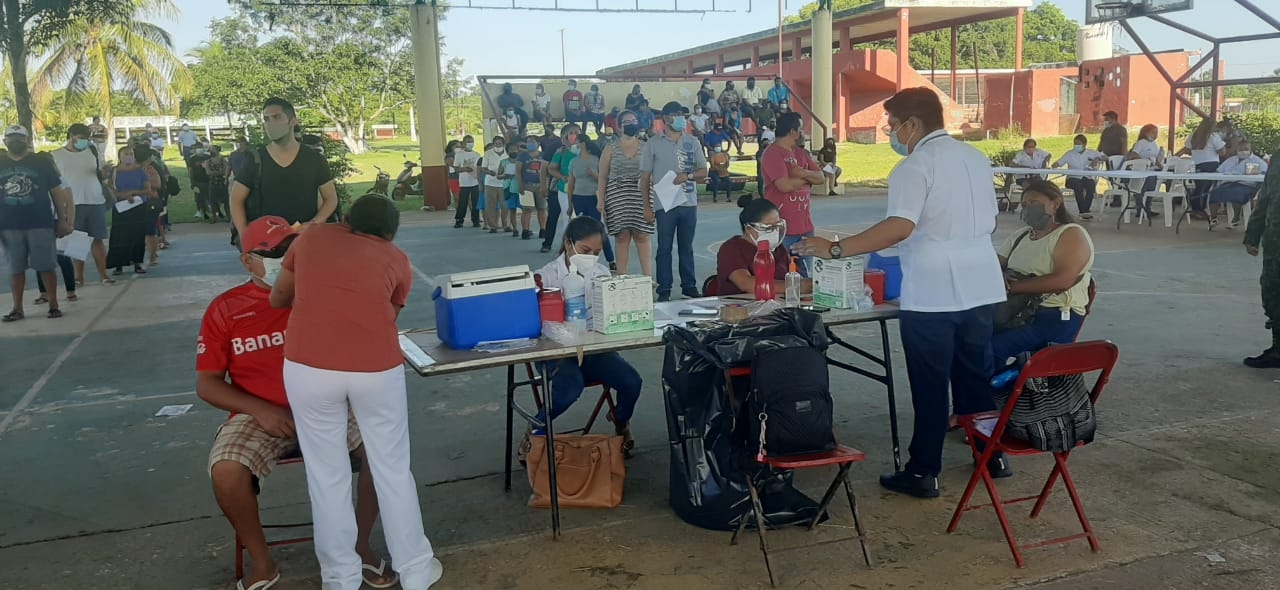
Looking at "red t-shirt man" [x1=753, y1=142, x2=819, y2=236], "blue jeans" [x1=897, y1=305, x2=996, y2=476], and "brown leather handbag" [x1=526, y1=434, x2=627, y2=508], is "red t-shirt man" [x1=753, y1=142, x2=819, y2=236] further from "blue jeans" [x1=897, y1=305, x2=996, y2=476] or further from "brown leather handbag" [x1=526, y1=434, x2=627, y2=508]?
"brown leather handbag" [x1=526, y1=434, x2=627, y2=508]

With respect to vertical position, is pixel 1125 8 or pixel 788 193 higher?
pixel 1125 8

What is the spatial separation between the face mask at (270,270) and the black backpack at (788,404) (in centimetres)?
170

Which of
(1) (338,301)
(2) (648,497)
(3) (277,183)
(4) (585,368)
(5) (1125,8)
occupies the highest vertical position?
(5) (1125,8)

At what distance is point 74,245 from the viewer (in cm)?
955

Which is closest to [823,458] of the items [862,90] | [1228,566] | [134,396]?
[1228,566]

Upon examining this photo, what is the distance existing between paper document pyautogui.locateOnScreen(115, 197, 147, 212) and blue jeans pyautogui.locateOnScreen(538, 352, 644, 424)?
8.46 meters

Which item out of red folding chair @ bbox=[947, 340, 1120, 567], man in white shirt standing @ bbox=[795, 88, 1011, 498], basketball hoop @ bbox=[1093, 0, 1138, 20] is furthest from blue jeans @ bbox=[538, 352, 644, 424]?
basketball hoop @ bbox=[1093, 0, 1138, 20]

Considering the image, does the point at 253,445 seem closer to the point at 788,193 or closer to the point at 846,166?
the point at 788,193

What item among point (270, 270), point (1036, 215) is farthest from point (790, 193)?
point (270, 270)

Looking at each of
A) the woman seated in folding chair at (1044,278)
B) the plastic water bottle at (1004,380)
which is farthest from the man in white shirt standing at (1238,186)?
the plastic water bottle at (1004,380)

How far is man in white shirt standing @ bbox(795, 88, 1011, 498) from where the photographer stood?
3.93 meters

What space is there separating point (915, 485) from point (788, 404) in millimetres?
1049

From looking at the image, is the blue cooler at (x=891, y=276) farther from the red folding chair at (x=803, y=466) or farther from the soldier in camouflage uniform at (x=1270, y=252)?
the soldier in camouflage uniform at (x=1270, y=252)

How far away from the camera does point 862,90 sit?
37.8 metres
